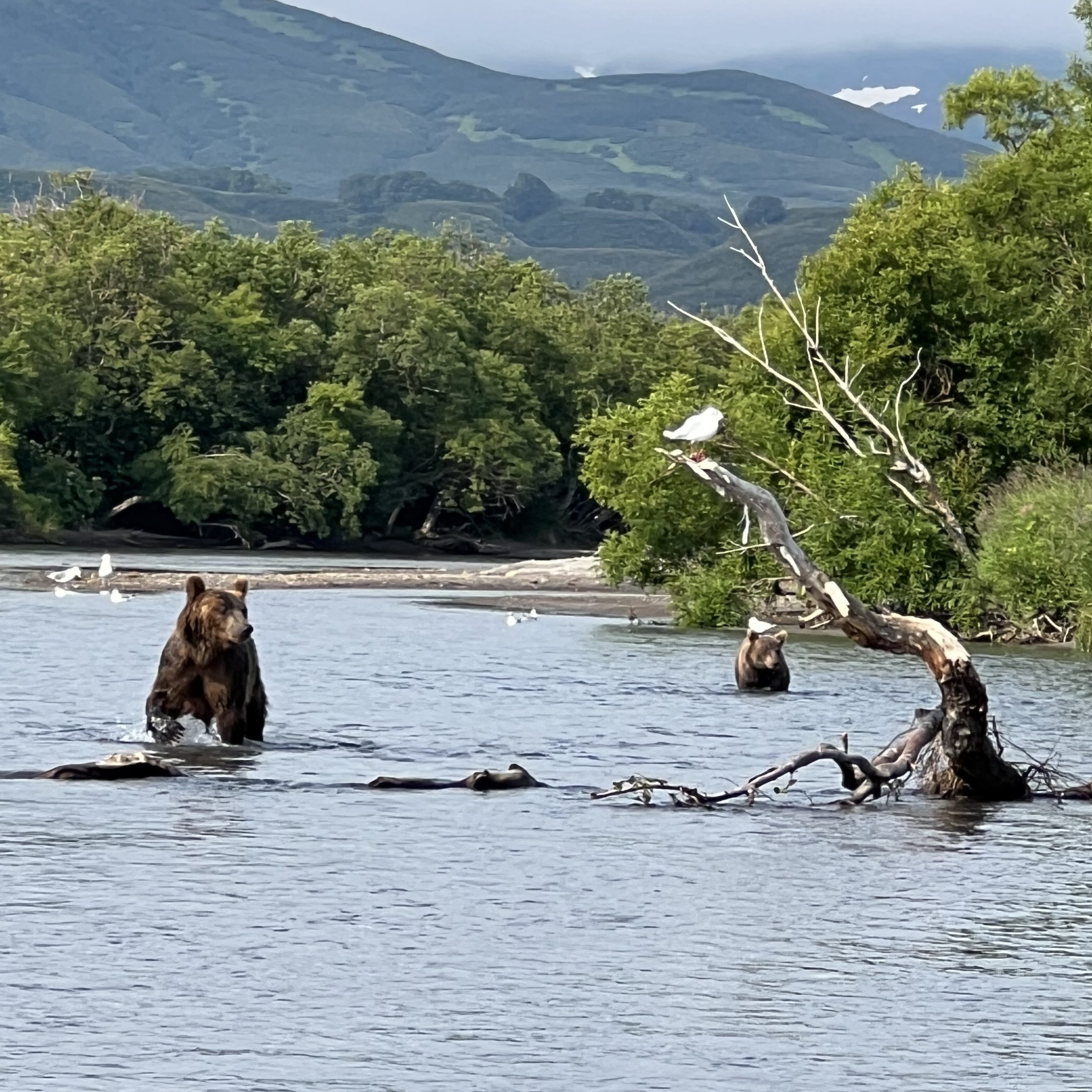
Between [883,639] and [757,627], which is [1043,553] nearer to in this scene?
[757,627]

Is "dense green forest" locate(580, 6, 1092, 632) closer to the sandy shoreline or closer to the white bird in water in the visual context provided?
the sandy shoreline

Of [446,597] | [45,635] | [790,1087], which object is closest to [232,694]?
[790,1087]

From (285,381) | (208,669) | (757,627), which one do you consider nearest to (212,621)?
(208,669)

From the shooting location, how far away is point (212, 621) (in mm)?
19109

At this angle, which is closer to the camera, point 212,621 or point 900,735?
point 900,735

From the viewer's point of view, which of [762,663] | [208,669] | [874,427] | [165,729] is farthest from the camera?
[874,427]

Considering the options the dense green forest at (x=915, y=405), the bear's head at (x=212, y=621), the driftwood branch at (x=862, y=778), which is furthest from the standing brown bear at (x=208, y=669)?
the dense green forest at (x=915, y=405)

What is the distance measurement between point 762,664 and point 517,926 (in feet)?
57.3

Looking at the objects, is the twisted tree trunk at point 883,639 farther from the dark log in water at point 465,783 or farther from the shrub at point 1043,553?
the shrub at point 1043,553

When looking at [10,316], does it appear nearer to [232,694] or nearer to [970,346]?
[970,346]

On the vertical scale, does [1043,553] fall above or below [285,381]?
below

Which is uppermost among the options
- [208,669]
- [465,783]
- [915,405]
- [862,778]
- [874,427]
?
[915,405]

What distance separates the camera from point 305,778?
63.5 feet

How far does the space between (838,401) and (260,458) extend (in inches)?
1828
